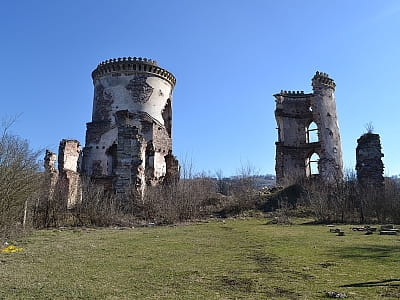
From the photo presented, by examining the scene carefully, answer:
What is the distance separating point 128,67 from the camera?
25250 mm

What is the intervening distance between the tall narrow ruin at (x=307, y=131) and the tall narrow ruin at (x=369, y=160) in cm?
882

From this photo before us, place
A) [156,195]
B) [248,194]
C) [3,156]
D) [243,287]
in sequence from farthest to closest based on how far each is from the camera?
[248,194] < [156,195] < [3,156] < [243,287]

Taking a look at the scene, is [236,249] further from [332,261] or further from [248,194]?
[248,194]

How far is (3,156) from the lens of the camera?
9.45 metres

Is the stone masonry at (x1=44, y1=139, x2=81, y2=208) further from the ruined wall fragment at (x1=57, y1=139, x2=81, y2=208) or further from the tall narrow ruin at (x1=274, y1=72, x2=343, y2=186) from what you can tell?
the tall narrow ruin at (x1=274, y1=72, x2=343, y2=186)

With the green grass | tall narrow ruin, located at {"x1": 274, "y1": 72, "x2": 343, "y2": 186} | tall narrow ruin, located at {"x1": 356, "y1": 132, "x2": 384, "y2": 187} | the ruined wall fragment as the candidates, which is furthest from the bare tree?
tall narrow ruin, located at {"x1": 274, "y1": 72, "x2": 343, "y2": 186}

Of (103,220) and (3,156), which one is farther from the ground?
(3,156)

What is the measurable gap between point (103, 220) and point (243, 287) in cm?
1026

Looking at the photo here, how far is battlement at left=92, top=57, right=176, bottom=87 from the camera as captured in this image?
25.2m

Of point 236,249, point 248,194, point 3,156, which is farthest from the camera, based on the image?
point 248,194

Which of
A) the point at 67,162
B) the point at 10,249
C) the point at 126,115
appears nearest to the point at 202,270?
the point at 10,249

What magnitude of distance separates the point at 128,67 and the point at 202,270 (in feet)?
69.8

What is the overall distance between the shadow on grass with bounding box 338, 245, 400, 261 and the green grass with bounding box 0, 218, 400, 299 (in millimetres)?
16

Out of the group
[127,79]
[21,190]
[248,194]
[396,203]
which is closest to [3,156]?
[21,190]
